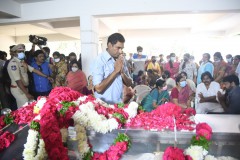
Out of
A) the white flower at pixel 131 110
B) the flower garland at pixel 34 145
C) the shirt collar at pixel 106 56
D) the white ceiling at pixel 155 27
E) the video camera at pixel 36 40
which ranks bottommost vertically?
the flower garland at pixel 34 145

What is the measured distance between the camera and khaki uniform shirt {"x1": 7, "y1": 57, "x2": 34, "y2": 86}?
439 cm

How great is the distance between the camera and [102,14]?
6109 millimetres

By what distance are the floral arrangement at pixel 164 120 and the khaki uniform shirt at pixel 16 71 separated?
3.04m

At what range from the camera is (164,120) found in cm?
210

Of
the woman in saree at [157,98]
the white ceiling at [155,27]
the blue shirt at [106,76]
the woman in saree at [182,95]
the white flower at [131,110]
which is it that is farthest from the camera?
the white ceiling at [155,27]

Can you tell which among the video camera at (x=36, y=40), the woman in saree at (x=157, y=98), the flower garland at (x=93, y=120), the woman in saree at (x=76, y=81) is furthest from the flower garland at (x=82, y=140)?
the video camera at (x=36, y=40)

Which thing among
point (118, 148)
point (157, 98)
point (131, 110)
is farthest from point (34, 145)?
point (157, 98)

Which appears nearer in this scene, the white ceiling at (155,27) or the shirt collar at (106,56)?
the shirt collar at (106,56)

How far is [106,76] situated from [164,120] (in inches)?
32.5

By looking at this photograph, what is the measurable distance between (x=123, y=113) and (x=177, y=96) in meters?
2.74

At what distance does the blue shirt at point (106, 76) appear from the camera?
98.3 inches

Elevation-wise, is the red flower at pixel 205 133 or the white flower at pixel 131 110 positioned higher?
the white flower at pixel 131 110

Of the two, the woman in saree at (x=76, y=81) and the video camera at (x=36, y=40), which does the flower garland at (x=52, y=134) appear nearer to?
the woman in saree at (x=76, y=81)

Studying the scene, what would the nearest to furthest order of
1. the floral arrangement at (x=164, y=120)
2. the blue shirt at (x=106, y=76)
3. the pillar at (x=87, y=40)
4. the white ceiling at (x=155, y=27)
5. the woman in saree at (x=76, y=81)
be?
the floral arrangement at (x=164, y=120) → the blue shirt at (x=106, y=76) → the woman in saree at (x=76, y=81) → the pillar at (x=87, y=40) → the white ceiling at (x=155, y=27)
